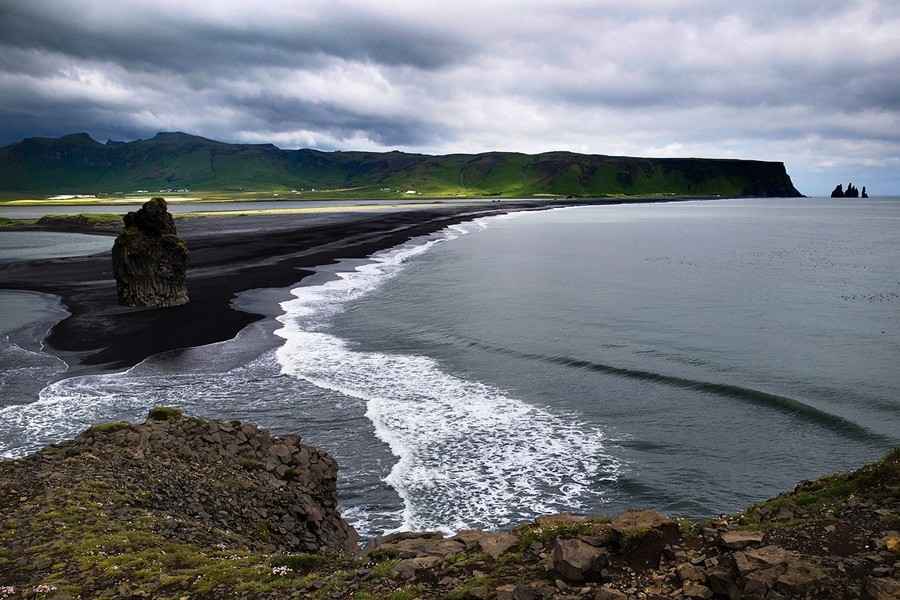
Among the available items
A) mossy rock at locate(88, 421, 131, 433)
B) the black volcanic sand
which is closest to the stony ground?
mossy rock at locate(88, 421, 131, 433)

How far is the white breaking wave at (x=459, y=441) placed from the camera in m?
19.1

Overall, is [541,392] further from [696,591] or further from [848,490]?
[696,591]

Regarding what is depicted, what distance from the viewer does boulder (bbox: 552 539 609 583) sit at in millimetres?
9906

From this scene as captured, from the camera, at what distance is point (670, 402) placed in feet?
91.6

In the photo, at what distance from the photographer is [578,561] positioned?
10.0m

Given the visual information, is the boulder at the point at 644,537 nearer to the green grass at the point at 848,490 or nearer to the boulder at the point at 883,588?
the green grass at the point at 848,490

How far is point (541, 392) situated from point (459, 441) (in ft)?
24.3

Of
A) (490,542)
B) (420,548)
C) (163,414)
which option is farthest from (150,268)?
(490,542)

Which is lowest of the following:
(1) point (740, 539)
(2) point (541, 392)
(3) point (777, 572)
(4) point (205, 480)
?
(2) point (541, 392)

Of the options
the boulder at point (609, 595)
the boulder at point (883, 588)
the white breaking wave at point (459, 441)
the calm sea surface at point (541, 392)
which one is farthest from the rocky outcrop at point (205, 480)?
the boulder at point (883, 588)

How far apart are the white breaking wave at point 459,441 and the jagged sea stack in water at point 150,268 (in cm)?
1807

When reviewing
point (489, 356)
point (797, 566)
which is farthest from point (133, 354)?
point (797, 566)

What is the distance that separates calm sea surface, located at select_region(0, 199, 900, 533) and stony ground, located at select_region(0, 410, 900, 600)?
14.6ft

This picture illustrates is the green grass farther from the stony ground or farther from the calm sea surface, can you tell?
the calm sea surface
